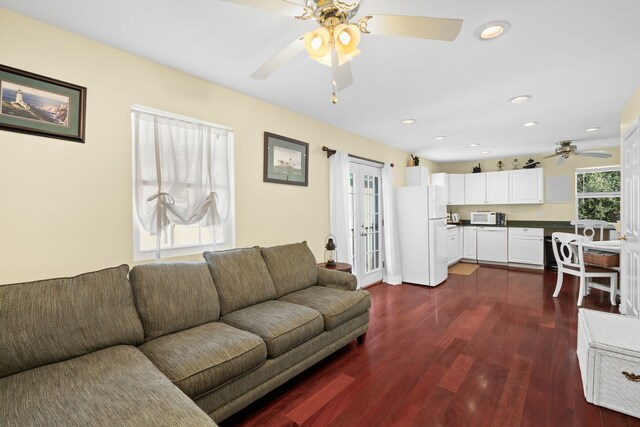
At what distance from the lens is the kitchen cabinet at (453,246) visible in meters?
6.08

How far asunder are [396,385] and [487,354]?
0.99 meters

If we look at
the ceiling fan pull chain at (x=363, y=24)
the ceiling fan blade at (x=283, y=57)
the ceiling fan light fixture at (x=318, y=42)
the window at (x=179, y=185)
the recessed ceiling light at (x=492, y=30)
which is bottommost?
the window at (x=179, y=185)

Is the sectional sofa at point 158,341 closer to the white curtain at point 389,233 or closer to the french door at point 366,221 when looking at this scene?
the french door at point 366,221

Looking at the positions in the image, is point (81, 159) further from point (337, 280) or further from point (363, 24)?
point (337, 280)

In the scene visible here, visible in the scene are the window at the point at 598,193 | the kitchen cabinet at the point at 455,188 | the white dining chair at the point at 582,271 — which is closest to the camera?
the white dining chair at the point at 582,271

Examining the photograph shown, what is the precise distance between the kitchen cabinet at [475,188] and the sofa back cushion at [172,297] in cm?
644

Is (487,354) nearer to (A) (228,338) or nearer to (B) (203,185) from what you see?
(A) (228,338)

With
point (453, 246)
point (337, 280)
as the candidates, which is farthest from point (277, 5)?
point (453, 246)

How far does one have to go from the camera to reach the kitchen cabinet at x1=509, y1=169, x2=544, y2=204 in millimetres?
6090

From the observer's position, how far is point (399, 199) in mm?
5090

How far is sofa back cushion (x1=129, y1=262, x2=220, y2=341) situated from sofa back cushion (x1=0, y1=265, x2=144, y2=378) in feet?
0.25

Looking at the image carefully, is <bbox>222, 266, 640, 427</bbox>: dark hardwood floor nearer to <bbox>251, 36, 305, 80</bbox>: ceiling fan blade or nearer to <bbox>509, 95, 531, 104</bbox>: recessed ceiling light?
<bbox>251, 36, 305, 80</bbox>: ceiling fan blade

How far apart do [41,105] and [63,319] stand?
4.31ft

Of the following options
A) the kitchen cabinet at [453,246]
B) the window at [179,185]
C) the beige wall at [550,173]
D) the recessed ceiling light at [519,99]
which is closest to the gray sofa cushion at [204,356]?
the window at [179,185]
